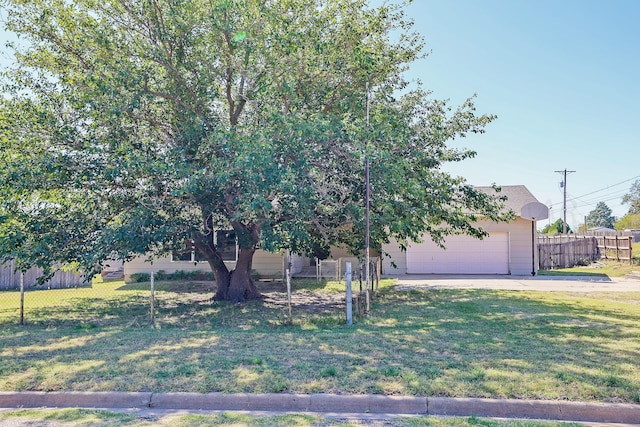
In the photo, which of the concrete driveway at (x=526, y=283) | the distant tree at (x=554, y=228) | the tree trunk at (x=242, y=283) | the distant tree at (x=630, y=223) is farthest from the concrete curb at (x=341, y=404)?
the distant tree at (x=630, y=223)

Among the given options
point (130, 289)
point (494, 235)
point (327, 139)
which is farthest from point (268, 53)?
point (494, 235)

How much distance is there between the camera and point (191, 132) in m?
11.1

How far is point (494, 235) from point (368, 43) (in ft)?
39.5

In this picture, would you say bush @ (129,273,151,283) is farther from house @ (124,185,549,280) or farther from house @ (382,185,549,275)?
house @ (382,185,549,275)

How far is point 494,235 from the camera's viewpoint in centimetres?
→ 2125

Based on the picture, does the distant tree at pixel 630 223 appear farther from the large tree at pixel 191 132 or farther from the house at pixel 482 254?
the large tree at pixel 191 132

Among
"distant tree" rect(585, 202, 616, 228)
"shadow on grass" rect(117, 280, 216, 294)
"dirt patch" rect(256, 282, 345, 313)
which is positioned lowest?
"dirt patch" rect(256, 282, 345, 313)

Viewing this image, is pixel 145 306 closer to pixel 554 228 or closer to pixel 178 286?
pixel 178 286

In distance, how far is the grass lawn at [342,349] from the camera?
5.41m

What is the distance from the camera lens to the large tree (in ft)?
32.9

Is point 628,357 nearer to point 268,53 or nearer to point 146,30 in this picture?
point 268,53

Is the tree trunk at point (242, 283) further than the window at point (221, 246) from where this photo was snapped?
Yes

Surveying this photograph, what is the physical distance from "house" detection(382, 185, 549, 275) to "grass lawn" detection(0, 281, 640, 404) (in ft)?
28.4

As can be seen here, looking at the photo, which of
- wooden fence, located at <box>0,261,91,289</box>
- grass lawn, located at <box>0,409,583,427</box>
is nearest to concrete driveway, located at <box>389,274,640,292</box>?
grass lawn, located at <box>0,409,583,427</box>
